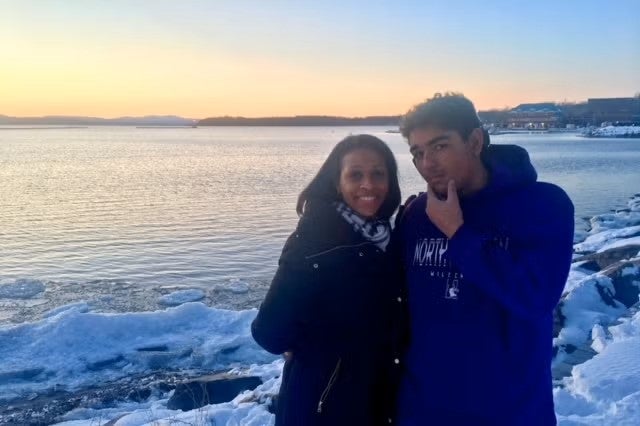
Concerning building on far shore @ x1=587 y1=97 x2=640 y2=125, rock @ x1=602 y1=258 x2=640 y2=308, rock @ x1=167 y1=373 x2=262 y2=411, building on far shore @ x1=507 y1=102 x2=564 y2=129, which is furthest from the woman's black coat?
building on far shore @ x1=587 y1=97 x2=640 y2=125

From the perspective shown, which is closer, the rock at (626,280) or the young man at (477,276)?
the young man at (477,276)

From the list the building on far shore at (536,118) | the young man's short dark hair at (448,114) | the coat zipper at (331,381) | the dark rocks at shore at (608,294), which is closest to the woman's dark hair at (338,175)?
the young man's short dark hair at (448,114)

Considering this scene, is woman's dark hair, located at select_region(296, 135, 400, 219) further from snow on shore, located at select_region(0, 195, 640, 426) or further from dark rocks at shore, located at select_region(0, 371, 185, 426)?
dark rocks at shore, located at select_region(0, 371, 185, 426)

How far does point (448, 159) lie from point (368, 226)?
1.60 feet

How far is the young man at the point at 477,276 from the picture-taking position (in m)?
2.47

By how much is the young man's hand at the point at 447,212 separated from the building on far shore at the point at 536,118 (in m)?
162

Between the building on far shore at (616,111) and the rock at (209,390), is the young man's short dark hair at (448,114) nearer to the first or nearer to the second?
the rock at (209,390)

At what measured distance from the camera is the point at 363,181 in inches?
118

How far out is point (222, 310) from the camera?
511 inches

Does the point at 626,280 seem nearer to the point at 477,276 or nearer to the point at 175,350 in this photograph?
the point at 175,350

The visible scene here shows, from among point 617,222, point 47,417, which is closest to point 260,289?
point 47,417

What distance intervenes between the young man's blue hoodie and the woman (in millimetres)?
123

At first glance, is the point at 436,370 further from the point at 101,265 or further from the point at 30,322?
the point at 101,265

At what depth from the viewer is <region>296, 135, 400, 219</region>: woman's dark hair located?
3.08 meters
